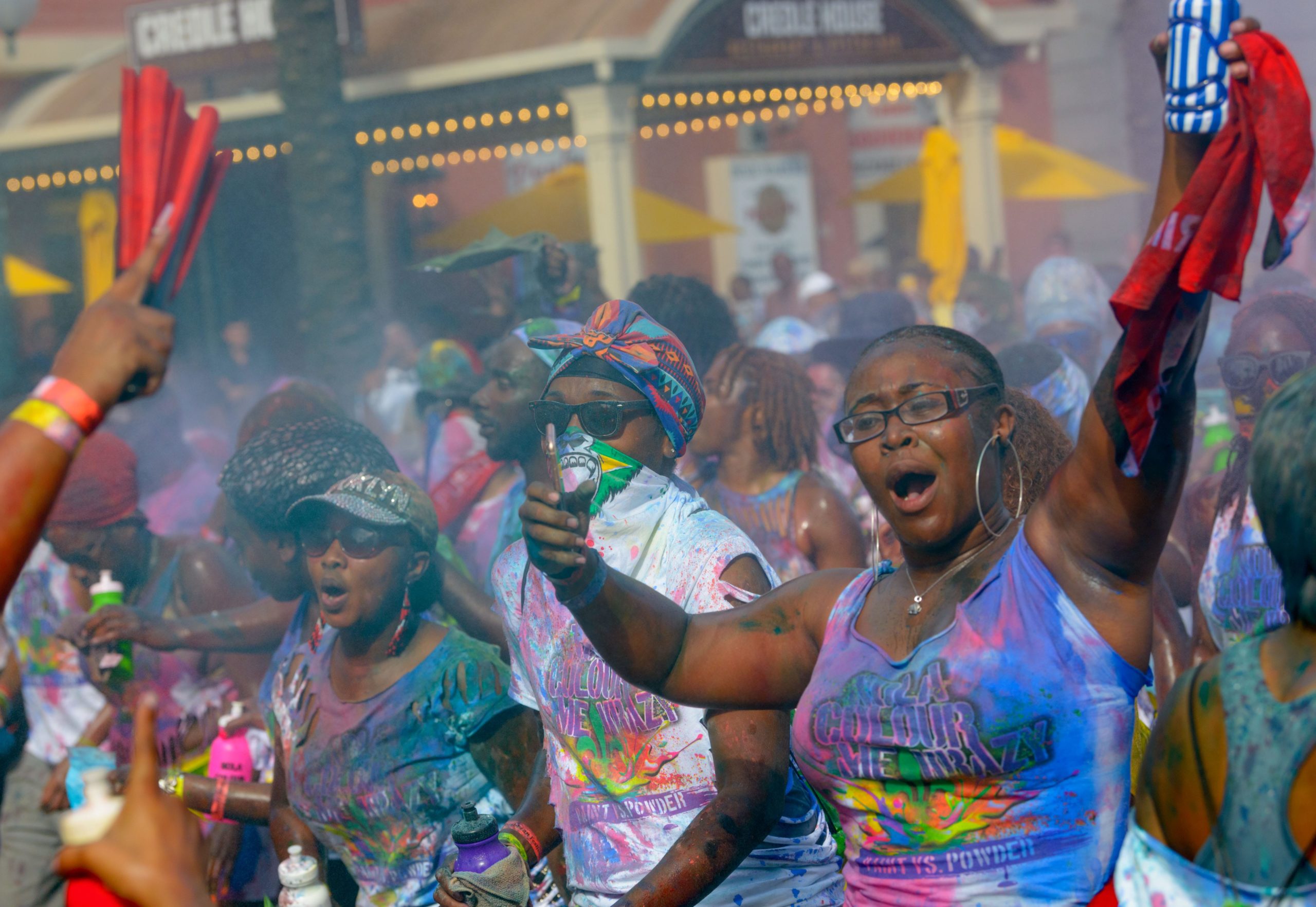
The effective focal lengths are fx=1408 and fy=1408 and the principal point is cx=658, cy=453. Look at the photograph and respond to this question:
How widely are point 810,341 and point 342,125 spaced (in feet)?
15.1

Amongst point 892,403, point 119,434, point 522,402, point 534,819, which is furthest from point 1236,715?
point 119,434

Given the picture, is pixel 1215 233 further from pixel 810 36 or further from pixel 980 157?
pixel 980 157

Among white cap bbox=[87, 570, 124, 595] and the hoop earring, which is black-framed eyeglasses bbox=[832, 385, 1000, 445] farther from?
white cap bbox=[87, 570, 124, 595]

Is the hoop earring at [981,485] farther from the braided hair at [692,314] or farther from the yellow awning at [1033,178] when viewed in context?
the yellow awning at [1033,178]

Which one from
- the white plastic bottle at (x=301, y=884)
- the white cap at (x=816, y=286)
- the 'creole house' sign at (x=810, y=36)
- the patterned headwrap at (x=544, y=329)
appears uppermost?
the 'creole house' sign at (x=810, y=36)

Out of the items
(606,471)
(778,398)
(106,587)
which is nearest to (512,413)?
(778,398)

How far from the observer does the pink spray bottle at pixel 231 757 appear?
14.8 ft

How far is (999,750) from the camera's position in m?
2.40

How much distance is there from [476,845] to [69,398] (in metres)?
1.57

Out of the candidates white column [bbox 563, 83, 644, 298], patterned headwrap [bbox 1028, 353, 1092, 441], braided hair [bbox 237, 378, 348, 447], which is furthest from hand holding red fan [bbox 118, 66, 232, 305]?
white column [bbox 563, 83, 644, 298]

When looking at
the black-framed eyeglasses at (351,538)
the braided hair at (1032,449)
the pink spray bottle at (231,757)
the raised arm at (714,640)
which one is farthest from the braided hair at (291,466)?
the braided hair at (1032,449)

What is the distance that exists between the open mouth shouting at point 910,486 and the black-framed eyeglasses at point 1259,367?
93.5 inches

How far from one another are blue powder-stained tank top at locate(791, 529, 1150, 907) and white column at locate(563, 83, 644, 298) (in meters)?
12.1

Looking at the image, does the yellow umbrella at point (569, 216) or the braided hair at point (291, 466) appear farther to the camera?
the yellow umbrella at point (569, 216)
